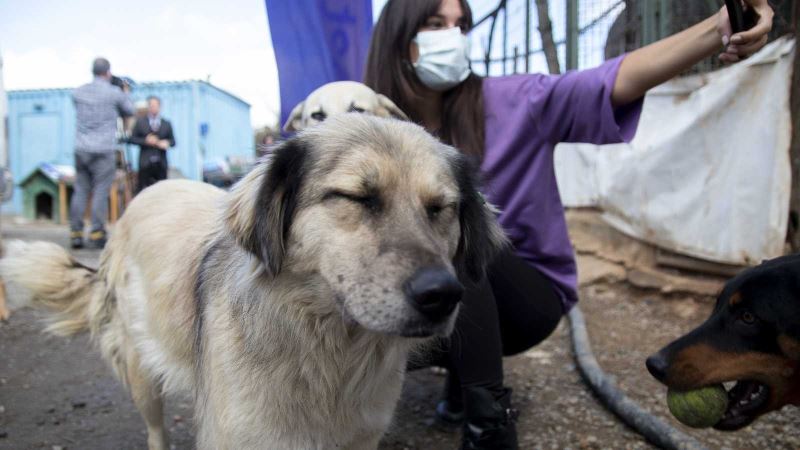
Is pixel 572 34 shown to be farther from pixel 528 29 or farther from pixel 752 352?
pixel 752 352

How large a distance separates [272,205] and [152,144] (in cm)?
796

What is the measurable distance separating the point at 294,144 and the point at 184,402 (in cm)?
207

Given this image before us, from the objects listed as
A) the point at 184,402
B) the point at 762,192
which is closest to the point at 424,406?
the point at 184,402

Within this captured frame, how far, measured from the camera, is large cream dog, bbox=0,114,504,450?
5.11 ft

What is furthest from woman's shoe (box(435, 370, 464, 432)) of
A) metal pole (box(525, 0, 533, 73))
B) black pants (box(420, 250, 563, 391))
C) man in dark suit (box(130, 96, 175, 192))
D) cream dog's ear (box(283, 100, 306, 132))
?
man in dark suit (box(130, 96, 175, 192))

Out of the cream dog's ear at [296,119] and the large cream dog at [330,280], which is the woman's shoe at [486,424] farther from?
the cream dog's ear at [296,119]

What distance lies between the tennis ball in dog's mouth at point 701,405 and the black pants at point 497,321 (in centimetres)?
68

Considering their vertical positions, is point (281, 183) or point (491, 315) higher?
point (281, 183)

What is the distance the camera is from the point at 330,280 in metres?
1.65

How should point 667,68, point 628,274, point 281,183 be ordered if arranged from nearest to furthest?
point 281,183, point 667,68, point 628,274

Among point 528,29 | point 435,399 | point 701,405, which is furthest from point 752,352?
point 528,29

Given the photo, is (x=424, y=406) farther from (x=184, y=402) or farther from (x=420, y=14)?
(x=420, y=14)

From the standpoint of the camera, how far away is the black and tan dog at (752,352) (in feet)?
7.11

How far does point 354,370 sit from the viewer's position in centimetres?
188
